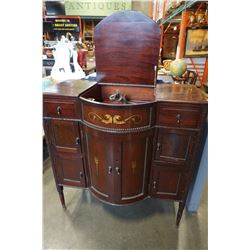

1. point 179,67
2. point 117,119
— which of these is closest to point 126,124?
point 117,119

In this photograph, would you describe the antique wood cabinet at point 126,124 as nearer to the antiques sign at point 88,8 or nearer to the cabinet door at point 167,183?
the cabinet door at point 167,183

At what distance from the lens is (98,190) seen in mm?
1129

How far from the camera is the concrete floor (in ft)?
3.78

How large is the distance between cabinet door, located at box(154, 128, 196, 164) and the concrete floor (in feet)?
1.98

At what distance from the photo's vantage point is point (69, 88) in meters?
1.01

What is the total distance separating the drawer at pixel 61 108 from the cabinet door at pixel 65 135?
0.05 m

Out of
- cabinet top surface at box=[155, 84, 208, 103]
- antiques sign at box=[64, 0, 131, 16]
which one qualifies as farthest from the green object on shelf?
antiques sign at box=[64, 0, 131, 16]

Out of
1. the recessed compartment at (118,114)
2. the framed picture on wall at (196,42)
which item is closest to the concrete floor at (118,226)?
the recessed compartment at (118,114)

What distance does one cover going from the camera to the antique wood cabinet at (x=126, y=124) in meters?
0.87

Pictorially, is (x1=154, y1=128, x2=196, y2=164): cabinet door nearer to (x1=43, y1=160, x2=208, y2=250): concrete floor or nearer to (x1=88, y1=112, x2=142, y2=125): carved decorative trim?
(x1=88, y1=112, x2=142, y2=125): carved decorative trim

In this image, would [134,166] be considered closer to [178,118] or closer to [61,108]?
[178,118]
